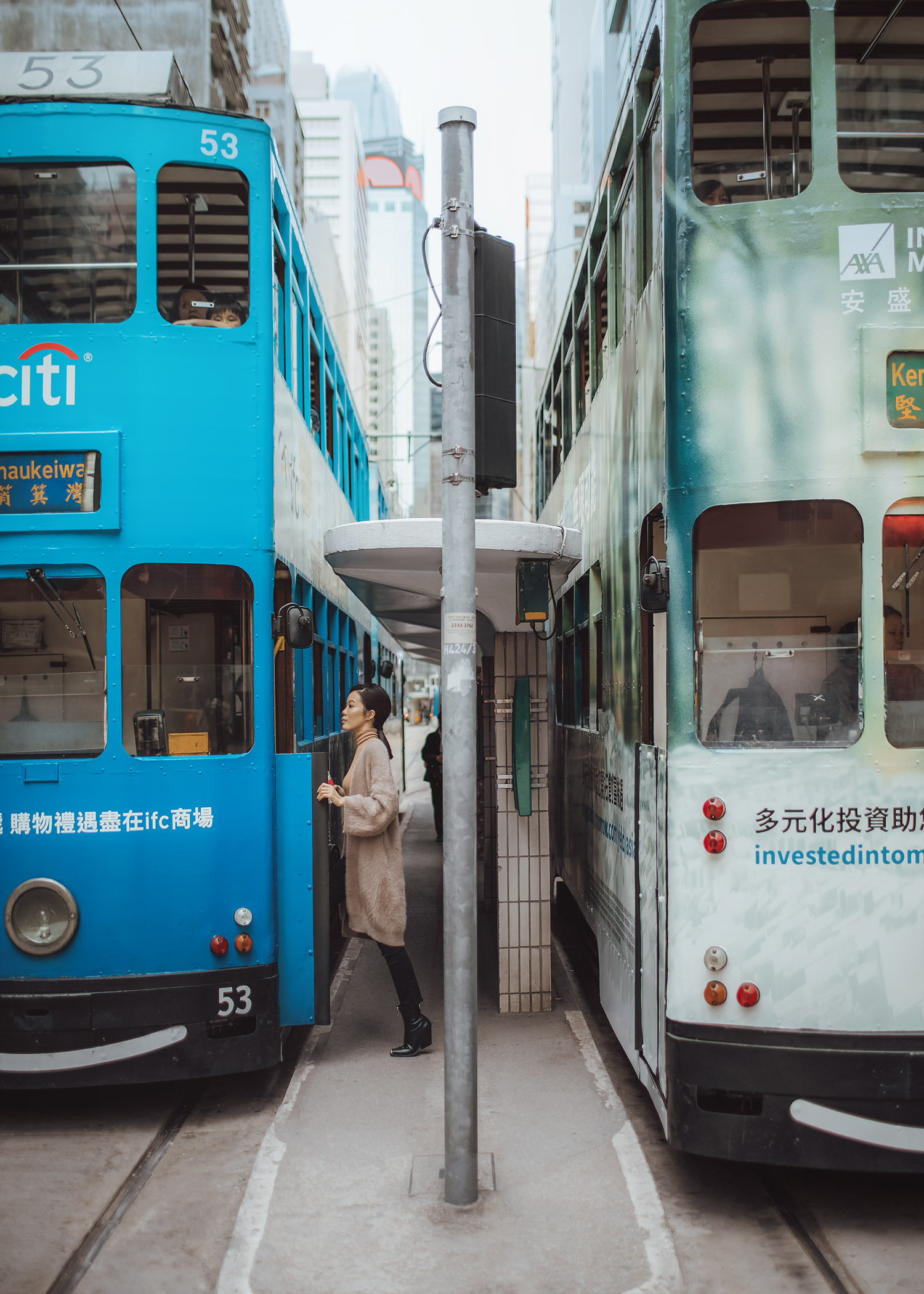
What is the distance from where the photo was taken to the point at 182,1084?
5918mm

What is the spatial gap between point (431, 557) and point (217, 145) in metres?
2.21

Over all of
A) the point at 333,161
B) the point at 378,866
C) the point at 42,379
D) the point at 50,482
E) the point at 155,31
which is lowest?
the point at 378,866

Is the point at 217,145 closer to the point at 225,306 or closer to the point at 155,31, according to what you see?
the point at 225,306

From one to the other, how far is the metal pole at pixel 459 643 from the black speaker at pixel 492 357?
0.11ft

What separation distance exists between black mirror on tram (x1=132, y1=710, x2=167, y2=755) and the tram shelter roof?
1270 mm

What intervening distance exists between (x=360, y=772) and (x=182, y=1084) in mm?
1812

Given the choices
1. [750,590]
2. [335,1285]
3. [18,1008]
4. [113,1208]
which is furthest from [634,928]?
[18,1008]

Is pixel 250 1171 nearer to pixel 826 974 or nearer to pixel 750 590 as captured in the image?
pixel 826 974

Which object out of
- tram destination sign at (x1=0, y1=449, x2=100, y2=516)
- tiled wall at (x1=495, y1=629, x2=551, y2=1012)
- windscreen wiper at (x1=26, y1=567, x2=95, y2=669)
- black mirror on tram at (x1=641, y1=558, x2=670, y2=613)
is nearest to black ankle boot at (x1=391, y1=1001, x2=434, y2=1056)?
tiled wall at (x1=495, y1=629, x2=551, y2=1012)

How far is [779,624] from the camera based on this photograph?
4.38 m

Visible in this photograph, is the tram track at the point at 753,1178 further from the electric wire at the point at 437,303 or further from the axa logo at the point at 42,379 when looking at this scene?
Answer: the axa logo at the point at 42,379

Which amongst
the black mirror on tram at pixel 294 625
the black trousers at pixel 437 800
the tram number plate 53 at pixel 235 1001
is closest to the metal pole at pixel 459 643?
the black mirror on tram at pixel 294 625

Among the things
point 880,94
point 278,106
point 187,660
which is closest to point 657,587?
point 880,94

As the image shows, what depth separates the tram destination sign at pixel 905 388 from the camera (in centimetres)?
425
